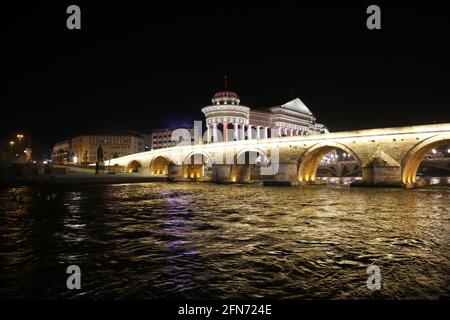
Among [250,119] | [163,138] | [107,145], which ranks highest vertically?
[250,119]

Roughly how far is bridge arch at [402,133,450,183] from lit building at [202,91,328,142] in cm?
4007

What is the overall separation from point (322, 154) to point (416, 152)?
39.9 ft

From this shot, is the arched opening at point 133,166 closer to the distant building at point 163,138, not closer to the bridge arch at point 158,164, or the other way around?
the bridge arch at point 158,164

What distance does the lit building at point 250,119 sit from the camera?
71688mm

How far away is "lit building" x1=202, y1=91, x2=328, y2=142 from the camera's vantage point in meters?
71.7

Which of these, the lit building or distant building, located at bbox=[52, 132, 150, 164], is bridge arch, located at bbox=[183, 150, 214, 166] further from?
distant building, located at bbox=[52, 132, 150, 164]

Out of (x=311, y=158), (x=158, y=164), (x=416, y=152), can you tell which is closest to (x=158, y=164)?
(x=158, y=164)

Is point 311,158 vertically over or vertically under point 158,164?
over

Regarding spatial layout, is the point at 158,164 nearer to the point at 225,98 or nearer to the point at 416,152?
the point at 225,98

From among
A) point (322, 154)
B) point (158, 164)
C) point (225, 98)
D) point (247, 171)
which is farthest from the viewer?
point (225, 98)

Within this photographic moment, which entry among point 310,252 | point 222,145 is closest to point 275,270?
point 310,252

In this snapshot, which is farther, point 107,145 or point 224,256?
point 107,145

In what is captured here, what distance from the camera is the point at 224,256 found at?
692cm

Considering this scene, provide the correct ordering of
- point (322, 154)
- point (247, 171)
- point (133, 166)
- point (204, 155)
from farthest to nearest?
point (133, 166) → point (204, 155) → point (247, 171) → point (322, 154)
